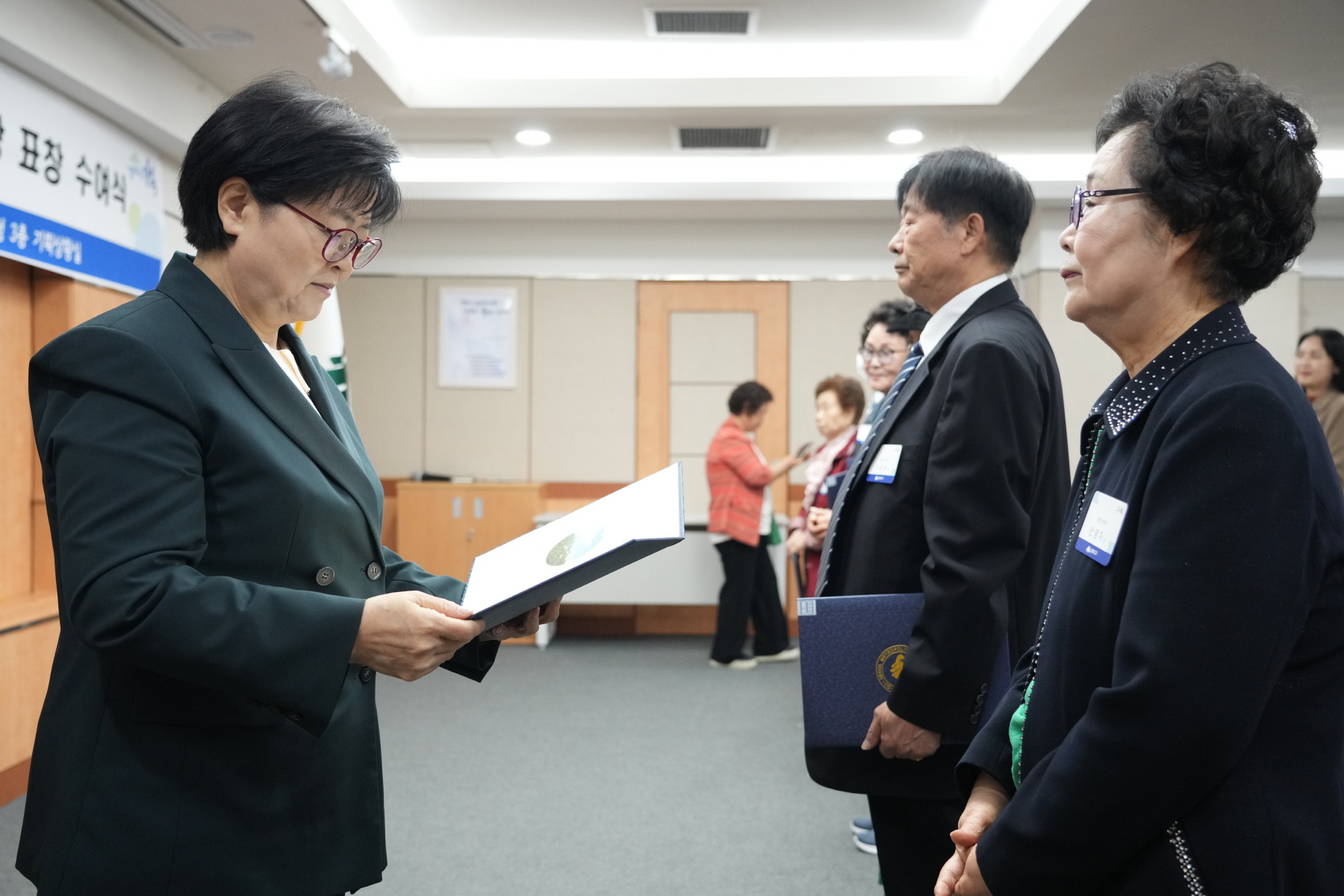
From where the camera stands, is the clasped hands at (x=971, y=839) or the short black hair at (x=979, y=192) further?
the short black hair at (x=979, y=192)

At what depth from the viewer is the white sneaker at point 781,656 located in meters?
5.86

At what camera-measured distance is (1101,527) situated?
983 mm

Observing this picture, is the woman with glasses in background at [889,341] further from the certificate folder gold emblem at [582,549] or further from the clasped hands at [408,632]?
the clasped hands at [408,632]

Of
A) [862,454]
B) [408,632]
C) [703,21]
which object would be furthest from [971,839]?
[703,21]

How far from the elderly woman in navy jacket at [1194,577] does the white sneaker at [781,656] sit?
16.1 feet

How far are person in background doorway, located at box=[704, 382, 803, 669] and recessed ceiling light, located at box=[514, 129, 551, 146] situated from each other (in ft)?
6.11

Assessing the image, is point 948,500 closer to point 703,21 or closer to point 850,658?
point 850,658

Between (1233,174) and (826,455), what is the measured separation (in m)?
3.50

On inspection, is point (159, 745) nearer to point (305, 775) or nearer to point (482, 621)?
point (305, 775)

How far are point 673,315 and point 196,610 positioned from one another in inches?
238

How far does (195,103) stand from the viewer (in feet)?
14.8

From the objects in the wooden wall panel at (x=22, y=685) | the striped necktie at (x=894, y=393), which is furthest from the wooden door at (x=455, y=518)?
the striped necktie at (x=894, y=393)

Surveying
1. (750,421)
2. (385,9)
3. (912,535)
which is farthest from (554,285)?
(912,535)

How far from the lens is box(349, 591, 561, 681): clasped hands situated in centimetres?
106
